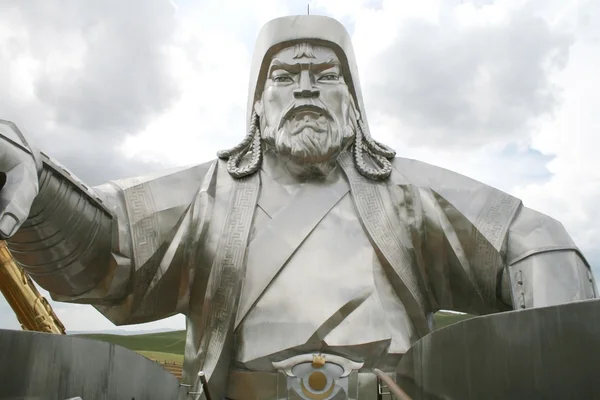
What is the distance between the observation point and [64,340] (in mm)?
1663

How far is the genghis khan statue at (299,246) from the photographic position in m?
3.36

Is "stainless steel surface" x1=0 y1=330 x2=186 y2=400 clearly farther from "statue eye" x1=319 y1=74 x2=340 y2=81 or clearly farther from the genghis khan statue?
"statue eye" x1=319 y1=74 x2=340 y2=81

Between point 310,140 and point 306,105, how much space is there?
22 cm

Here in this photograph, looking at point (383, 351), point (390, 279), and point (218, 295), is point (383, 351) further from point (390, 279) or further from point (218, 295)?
point (218, 295)

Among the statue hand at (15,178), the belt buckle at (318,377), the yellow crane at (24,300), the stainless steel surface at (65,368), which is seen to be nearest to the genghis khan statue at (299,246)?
the belt buckle at (318,377)

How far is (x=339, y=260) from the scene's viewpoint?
11.9 feet

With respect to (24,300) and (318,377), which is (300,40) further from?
(24,300)

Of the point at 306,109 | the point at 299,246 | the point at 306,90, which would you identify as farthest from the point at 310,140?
the point at 299,246

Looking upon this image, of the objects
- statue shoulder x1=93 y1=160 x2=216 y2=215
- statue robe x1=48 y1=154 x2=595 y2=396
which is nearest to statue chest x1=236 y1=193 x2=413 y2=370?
statue robe x1=48 y1=154 x2=595 y2=396

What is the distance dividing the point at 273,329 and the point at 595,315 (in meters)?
2.25

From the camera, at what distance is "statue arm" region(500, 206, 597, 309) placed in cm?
337

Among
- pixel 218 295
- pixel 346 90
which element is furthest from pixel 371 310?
pixel 346 90

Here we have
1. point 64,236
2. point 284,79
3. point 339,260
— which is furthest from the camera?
point 284,79

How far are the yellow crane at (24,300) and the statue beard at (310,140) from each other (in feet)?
12.6
